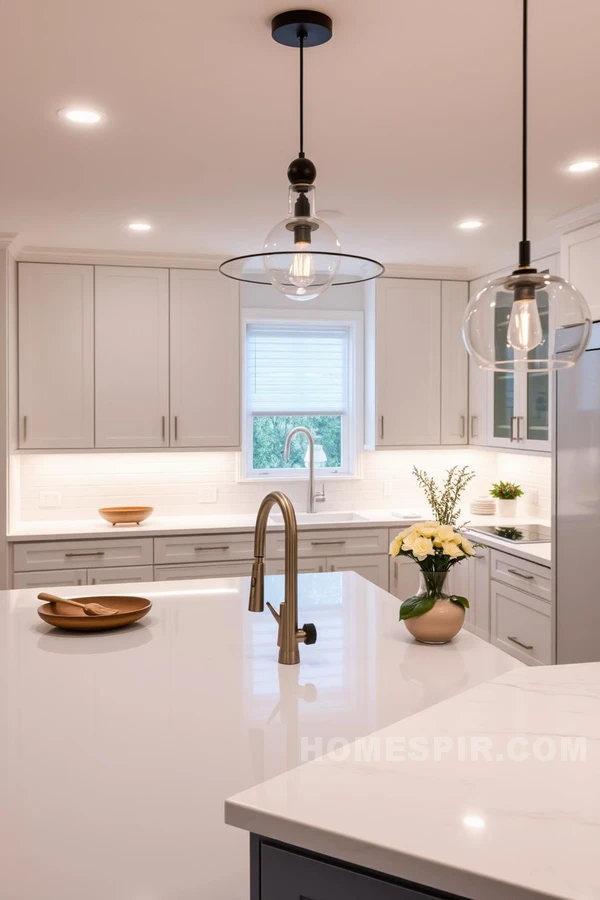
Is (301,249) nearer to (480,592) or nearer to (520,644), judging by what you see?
(520,644)

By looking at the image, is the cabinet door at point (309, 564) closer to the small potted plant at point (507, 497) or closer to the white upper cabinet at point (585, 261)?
the small potted plant at point (507, 497)

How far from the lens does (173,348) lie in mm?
4691

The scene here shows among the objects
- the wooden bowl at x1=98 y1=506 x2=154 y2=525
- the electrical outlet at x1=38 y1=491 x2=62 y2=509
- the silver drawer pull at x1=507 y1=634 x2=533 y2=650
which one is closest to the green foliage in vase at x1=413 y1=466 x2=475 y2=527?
the silver drawer pull at x1=507 y1=634 x2=533 y2=650

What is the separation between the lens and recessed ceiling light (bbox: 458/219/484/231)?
3867 mm

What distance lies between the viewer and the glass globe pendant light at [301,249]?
173 centimetres

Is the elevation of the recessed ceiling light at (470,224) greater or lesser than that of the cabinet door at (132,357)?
greater

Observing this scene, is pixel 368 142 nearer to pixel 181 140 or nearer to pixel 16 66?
pixel 181 140

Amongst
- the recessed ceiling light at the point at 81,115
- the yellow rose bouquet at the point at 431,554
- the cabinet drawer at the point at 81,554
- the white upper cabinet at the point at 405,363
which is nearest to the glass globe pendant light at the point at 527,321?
the yellow rose bouquet at the point at 431,554

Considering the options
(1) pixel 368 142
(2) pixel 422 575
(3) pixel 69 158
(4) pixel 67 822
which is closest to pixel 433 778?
(4) pixel 67 822

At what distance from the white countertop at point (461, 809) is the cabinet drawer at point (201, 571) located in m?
3.37

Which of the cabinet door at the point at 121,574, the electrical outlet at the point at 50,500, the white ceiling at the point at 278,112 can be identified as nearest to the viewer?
the white ceiling at the point at 278,112

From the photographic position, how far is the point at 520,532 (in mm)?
4488

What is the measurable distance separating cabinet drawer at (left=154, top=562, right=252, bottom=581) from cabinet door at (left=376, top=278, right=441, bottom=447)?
3.88 feet

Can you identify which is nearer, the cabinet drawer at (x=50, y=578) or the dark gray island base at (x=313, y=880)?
the dark gray island base at (x=313, y=880)
